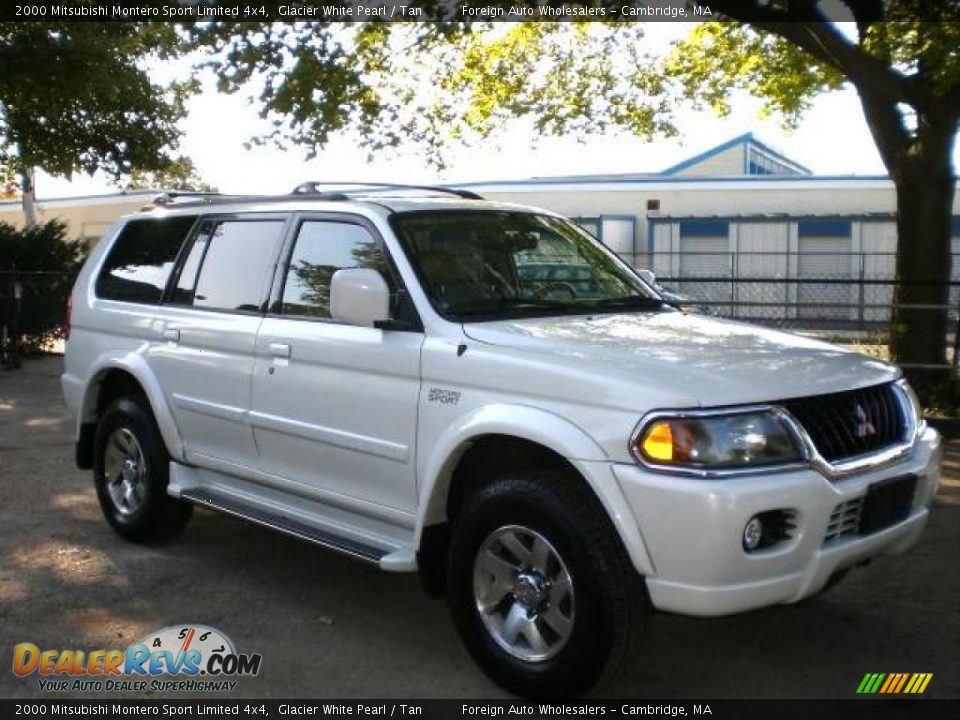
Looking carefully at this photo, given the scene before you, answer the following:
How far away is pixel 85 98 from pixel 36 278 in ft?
9.03

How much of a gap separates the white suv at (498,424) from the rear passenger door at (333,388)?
12mm

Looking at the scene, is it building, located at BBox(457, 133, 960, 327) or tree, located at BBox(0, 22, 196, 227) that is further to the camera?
building, located at BBox(457, 133, 960, 327)

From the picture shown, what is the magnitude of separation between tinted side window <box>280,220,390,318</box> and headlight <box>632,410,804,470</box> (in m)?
1.66

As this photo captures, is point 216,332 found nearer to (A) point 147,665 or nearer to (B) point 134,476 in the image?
(B) point 134,476

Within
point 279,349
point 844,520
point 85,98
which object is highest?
point 85,98

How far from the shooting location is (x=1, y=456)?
337 inches

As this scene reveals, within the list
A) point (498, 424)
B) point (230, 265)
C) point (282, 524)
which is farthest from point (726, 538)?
point (230, 265)

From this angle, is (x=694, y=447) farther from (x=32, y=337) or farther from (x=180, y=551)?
(x=32, y=337)

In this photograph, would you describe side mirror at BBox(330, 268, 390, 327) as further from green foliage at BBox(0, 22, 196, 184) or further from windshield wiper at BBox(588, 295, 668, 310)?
green foliage at BBox(0, 22, 196, 184)

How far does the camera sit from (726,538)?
336cm

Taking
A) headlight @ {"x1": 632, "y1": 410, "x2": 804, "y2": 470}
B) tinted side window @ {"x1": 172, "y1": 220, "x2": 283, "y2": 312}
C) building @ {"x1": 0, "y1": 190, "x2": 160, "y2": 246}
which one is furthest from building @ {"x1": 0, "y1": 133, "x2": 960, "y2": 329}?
headlight @ {"x1": 632, "y1": 410, "x2": 804, "y2": 470}

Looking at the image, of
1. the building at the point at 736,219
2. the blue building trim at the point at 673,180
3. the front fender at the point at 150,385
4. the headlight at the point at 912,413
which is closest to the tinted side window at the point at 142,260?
the front fender at the point at 150,385

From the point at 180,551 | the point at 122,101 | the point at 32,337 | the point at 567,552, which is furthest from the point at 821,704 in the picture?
the point at 122,101

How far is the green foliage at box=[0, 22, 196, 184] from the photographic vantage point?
1439 cm
